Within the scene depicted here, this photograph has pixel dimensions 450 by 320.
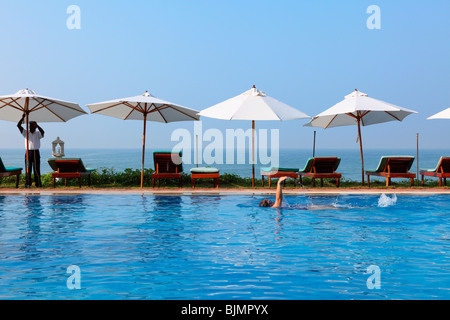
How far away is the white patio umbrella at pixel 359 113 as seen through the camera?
15797 millimetres

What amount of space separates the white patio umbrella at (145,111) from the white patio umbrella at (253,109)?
124 cm

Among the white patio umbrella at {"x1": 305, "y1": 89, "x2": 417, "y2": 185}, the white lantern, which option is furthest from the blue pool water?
the white lantern

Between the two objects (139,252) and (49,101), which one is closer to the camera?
(139,252)

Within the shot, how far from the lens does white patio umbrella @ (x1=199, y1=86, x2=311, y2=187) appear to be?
A: 1520cm

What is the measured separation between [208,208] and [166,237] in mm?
3339

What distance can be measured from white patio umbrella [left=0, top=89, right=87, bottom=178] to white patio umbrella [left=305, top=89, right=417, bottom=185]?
908 cm

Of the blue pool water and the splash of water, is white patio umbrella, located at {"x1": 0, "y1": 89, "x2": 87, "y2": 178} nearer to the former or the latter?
the blue pool water

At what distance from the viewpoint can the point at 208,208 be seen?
12.3 metres

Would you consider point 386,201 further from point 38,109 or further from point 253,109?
point 38,109

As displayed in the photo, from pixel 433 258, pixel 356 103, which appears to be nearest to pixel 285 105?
pixel 356 103

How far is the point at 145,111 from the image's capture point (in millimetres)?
16891

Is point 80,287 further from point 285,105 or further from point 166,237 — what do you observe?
point 285,105

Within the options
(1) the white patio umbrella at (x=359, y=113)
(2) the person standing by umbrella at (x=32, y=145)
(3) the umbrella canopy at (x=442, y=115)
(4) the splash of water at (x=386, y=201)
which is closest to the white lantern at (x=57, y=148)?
(2) the person standing by umbrella at (x=32, y=145)

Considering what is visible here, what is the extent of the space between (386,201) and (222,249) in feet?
23.9
